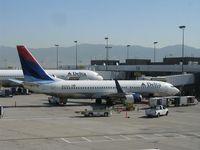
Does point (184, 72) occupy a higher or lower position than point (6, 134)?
higher

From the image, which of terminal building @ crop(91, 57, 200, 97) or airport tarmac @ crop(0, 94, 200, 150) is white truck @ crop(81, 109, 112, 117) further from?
terminal building @ crop(91, 57, 200, 97)

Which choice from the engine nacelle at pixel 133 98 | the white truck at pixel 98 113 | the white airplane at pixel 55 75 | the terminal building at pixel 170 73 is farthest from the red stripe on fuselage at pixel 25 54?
the white airplane at pixel 55 75

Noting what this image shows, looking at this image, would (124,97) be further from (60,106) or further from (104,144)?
(104,144)

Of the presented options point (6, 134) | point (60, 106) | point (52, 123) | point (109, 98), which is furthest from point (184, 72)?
point (6, 134)

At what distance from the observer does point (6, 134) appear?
3922cm

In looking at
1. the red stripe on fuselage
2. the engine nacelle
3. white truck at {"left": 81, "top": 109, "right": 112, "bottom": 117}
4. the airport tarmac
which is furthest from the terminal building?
white truck at {"left": 81, "top": 109, "right": 112, "bottom": 117}

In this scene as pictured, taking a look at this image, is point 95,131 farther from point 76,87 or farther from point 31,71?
point 31,71

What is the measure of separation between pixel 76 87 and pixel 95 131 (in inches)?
1108

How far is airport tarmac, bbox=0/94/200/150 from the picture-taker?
34.2 m

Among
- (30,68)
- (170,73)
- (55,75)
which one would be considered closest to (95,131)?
(30,68)

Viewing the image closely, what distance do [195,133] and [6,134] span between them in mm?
17776

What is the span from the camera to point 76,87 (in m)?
69.8

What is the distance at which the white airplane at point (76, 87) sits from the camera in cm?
6819

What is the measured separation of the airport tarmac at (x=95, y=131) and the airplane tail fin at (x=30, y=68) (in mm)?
7741
